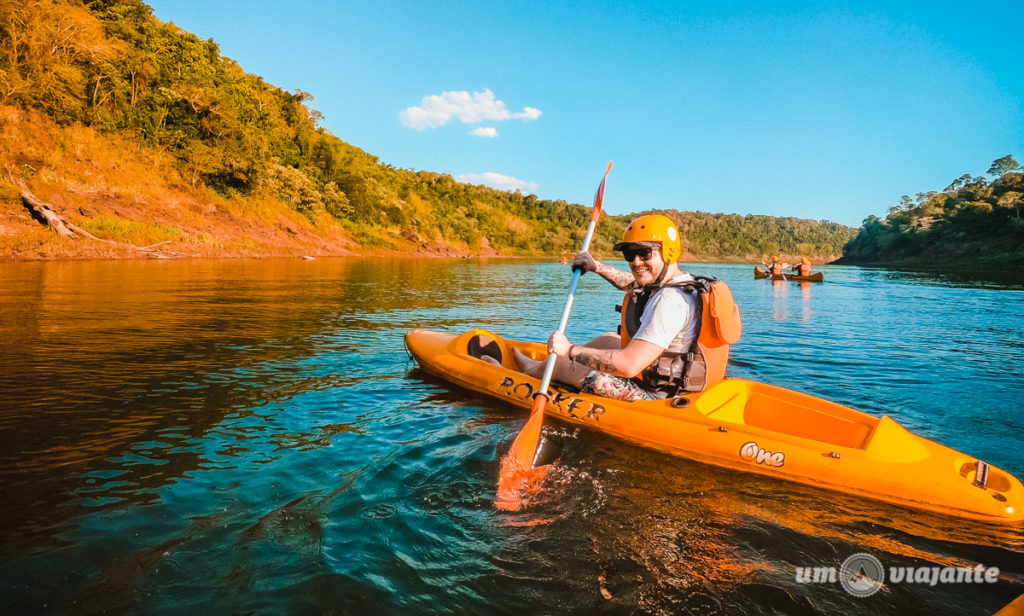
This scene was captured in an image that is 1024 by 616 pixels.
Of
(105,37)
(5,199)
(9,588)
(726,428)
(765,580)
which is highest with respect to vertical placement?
(105,37)

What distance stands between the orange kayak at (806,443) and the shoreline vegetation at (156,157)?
2611 cm

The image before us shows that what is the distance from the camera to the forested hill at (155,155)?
24891 millimetres

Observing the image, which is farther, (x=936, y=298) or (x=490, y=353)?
(x=936, y=298)

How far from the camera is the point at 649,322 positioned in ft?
12.8

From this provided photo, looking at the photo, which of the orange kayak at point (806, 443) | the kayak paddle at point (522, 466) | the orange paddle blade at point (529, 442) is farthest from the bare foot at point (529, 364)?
the orange paddle blade at point (529, 442)

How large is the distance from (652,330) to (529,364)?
2822mm

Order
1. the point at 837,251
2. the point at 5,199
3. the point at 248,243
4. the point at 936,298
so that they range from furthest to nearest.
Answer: the point at 837,251, the point at 248,243, the point at 5,199, the point at 936,298

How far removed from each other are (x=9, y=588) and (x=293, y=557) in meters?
1.28

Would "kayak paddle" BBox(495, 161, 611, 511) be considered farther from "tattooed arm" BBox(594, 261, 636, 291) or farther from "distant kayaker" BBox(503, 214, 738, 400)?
"tattooed arm" BBox(594, 261, 636, 291)

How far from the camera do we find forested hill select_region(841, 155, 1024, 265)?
174ft

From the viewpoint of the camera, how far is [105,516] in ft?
10.2

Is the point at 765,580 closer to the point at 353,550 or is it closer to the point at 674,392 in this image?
the point at 674,392

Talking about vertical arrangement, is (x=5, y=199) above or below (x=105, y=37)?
below

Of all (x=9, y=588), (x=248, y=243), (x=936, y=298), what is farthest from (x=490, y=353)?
(x=248, y=243)
